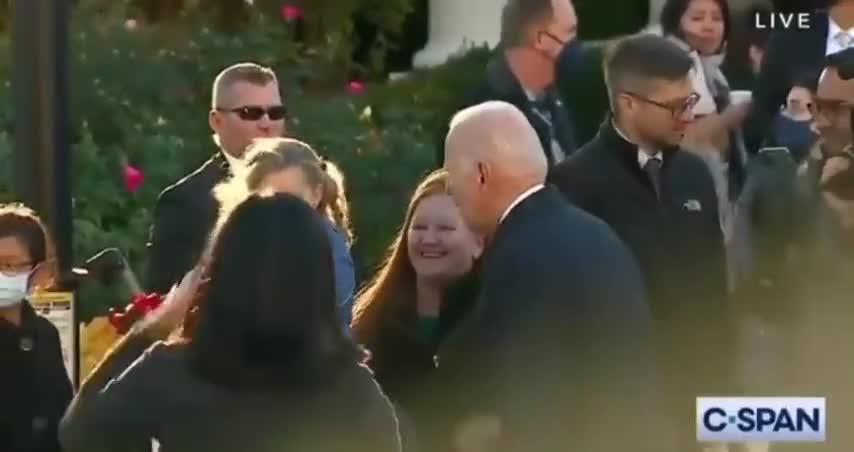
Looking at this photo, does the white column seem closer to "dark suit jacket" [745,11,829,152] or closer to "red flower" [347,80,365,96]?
"red flower" [347,80,365,96]

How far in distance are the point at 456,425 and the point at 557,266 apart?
0.50 m

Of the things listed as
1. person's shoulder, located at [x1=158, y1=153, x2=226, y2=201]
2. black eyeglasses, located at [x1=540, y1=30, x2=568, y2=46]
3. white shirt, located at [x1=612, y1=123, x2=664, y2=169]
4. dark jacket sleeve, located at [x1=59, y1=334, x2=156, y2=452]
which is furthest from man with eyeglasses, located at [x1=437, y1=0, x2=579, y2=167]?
dark jacket sleeve, located at [x1=59, y1=334, x2=156, y2=452]

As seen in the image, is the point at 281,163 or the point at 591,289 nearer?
the point at 591,289

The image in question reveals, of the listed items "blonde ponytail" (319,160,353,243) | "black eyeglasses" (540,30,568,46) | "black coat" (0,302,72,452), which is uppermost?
"black eyeglasses" (540,30,568,46)

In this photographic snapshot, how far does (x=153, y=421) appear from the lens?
2756 mm

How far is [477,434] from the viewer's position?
355 centimetres

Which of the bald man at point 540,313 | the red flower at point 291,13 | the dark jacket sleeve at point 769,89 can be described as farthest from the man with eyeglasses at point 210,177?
the dark jacket sleeve at point 769,89

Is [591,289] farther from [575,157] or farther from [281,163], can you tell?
[281,163]

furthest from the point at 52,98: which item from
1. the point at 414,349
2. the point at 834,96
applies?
the point at 834,96

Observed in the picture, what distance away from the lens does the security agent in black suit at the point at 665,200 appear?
11.8ft

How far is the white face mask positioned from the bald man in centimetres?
96

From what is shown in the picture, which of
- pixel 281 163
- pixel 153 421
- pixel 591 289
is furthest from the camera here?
pixel 281 163

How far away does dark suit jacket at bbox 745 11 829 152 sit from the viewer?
362 centimetres

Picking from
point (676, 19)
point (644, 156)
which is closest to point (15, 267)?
point (644, 156)
